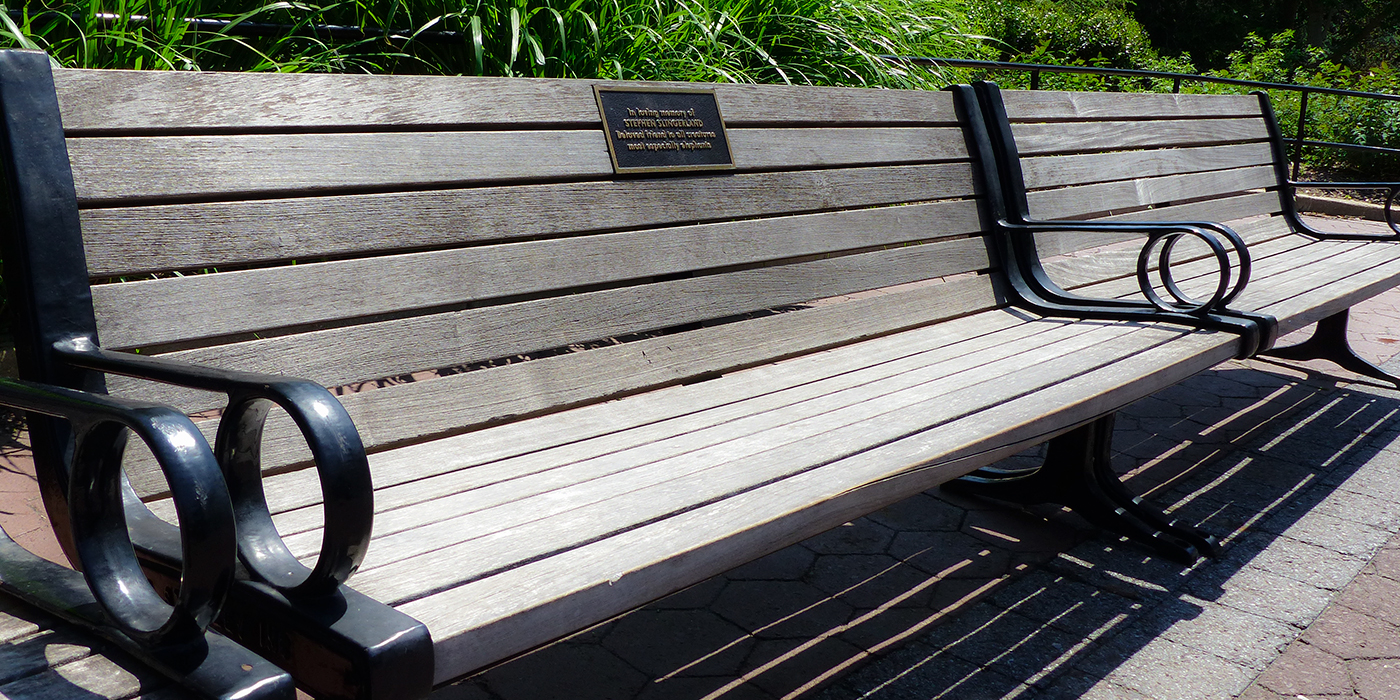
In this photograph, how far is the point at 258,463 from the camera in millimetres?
1286

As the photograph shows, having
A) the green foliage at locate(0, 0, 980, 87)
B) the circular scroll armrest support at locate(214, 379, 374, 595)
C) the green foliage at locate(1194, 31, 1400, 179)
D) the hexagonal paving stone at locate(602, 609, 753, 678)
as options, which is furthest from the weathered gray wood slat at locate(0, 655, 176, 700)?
the green foliage at locate(1194, 31, 1400, 179)

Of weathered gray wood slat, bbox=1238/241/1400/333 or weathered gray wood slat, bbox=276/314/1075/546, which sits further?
weathered gray wood slat, bbox=1238/241/1400/333

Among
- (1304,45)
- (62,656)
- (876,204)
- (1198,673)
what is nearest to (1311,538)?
(1198,673)

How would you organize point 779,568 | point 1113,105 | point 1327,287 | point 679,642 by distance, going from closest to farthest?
point 679,642 → point 779,568 → point 1327,287 → point 1113,105

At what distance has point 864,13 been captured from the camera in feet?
14.9

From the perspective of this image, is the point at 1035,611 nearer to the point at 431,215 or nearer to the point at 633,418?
the point at 633,418

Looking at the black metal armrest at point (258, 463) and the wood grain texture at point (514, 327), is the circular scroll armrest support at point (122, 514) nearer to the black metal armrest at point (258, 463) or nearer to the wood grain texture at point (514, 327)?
the black metal armrest at point (258, 463)

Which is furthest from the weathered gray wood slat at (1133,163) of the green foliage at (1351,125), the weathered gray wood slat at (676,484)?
the green foliage at (1351,125)

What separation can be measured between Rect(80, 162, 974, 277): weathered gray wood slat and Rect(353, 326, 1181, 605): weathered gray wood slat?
0.58 meters

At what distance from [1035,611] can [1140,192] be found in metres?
1.89

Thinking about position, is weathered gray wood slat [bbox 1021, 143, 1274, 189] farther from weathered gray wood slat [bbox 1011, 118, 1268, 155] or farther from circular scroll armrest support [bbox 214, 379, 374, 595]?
circular scroll armrest support [bbox 214, 379, 374, 595]

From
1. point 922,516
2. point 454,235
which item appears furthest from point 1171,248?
point 454,235

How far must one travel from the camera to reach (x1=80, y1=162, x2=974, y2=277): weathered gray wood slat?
1.58m

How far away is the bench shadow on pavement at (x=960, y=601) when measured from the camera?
2.29 meters
